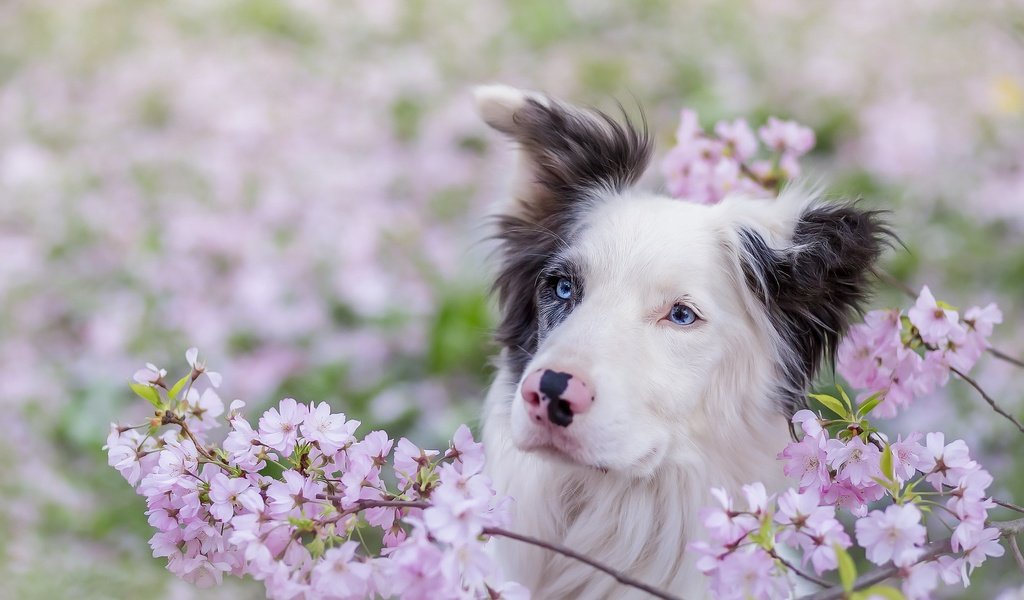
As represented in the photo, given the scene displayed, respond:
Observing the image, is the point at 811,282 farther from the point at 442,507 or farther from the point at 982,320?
the point at 442,507

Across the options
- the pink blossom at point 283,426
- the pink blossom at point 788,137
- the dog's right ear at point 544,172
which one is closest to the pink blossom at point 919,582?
the pink blossom at point 283,426

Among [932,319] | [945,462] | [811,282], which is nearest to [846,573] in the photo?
[945,462]

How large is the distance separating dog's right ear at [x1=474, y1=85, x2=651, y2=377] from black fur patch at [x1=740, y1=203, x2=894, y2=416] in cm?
48

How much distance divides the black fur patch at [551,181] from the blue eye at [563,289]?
0.25 ft

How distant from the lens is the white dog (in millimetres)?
2473

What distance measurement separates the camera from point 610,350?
235 cm

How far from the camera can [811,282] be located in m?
2.57

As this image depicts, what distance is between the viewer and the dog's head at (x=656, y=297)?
7.57 feet

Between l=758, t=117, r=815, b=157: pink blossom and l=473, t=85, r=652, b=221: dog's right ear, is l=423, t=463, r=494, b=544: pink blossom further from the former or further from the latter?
l=758, t=117, r=815, b=157: pink blossom

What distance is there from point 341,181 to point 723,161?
3.81 m

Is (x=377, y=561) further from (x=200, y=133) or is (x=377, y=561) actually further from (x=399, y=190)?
(x=200, y=133)

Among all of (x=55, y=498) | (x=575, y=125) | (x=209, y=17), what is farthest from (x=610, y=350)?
(x=209, y=17)

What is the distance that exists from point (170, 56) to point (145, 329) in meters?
3.37

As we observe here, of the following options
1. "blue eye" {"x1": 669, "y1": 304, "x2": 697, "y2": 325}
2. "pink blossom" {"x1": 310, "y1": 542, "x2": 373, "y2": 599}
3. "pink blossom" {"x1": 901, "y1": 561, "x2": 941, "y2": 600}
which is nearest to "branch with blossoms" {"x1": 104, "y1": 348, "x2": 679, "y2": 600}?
"pink blossom" {"x1": 310, "y1": 542, "x2": 373, "y2": 599}
